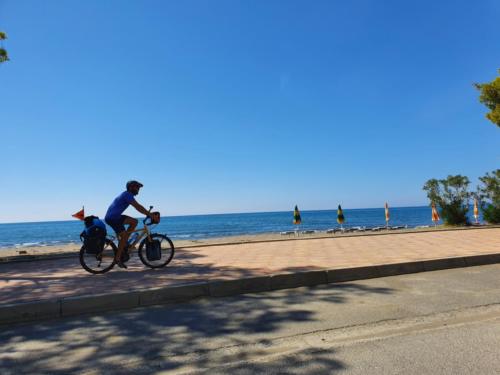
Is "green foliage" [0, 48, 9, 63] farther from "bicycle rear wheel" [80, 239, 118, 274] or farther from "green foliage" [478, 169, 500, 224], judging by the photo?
"green foliage" [478, 169, 500, 224]

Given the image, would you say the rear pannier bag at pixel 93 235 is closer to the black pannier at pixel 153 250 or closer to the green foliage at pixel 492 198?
the black pannier at pixel 153 250

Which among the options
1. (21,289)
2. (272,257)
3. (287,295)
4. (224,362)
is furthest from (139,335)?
(272,257)

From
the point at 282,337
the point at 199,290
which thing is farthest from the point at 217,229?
the point at 282,337

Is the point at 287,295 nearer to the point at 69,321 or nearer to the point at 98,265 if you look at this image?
the point at 69,321

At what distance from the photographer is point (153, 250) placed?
7465 mm

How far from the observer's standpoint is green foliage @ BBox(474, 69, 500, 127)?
1538cm

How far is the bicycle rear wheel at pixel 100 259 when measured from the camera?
6.97m

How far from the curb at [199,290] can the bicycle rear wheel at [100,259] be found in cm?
232

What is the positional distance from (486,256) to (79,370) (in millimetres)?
7699

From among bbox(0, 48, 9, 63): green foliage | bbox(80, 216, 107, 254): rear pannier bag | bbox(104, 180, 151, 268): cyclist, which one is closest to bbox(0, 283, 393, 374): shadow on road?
bbox(80, 216, 107, 254): rear pannier bag

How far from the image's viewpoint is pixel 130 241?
7250 millimetres

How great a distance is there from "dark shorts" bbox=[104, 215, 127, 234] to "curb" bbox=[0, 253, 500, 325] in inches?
94.0

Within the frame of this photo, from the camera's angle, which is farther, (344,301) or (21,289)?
(21,289)

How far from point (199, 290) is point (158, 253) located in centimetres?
246
